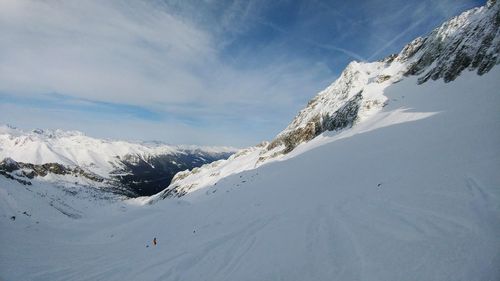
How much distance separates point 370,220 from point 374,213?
87cm

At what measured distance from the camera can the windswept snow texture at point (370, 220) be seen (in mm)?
10398

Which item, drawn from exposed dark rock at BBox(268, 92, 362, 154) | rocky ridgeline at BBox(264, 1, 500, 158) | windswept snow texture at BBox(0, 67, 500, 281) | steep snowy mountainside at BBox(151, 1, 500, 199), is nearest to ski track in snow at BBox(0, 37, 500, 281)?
windswept snow texture at BBox(0, 67, 500, 281)

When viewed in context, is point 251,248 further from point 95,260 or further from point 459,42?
point 459,42

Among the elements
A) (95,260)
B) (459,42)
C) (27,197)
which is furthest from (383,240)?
(27,197)

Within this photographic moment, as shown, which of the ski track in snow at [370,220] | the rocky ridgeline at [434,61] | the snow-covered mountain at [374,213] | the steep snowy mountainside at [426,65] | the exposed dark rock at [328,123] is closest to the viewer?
the ski track in snow at [370,220]

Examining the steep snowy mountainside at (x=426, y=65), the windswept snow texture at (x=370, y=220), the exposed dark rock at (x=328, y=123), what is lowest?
the windswept snow texture at (x=370, y=220)

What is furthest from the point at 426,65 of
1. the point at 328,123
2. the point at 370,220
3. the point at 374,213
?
the point at 370,220

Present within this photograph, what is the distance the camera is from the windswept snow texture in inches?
409

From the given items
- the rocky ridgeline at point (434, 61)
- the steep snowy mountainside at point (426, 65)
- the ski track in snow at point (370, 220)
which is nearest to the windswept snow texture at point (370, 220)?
the ski track in snow at point (370, 220)

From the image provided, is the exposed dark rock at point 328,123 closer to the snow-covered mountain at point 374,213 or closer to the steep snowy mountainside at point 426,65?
the steep snowy mountainside at point 426,65

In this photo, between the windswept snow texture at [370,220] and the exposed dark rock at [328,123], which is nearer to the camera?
the windswept snow texture at [370,220]

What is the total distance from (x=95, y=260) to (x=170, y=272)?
1668 cm

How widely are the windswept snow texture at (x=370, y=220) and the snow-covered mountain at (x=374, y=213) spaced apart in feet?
0.26

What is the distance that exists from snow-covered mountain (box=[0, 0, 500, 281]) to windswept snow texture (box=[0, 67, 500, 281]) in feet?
0.26
